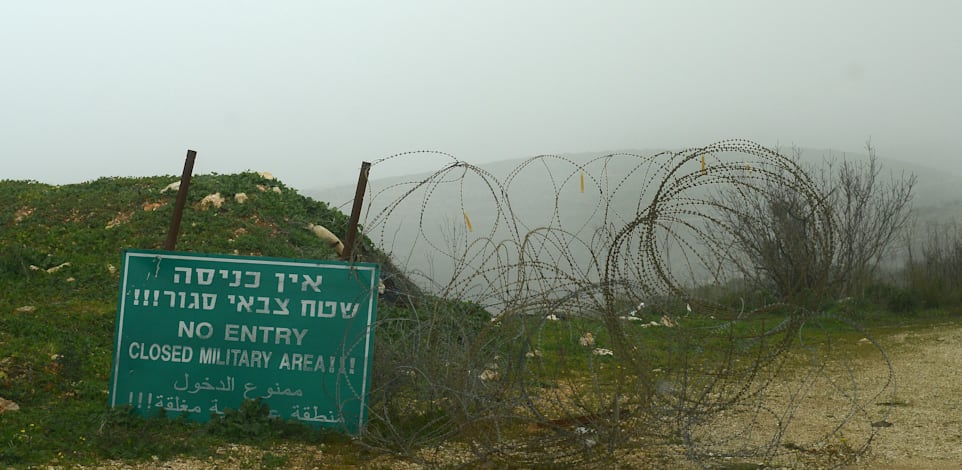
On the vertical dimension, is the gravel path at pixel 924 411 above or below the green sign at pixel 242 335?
below

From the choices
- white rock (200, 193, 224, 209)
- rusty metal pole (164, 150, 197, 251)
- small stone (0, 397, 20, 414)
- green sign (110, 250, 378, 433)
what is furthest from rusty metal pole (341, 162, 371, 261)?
white rock (200, 193, 224, 209)

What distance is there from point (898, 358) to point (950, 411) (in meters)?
4.73

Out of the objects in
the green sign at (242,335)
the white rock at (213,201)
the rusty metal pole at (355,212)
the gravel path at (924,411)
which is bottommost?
the gravel path at (924,411)

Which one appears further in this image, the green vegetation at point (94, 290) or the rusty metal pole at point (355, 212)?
the rusty metal pole at point (355, 212)

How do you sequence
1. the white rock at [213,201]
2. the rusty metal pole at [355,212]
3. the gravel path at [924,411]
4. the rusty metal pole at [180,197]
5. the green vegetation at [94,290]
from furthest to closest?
the white rock at [213,201] < the rusty metal pole at [180,197] < the rusty metal pole at [355,212] < the gravel path at [924,411] < the green vegetation at [94,290]

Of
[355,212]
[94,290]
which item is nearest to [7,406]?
[355,212]

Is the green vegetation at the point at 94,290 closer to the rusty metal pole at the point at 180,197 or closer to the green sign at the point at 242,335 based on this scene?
the green sign at the point at 242,335

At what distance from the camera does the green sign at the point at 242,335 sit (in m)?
6.65

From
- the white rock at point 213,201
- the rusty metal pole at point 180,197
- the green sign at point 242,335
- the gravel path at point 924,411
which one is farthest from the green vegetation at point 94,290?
the gravel path at point 924,411

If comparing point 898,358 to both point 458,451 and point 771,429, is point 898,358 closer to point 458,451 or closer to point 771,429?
point 771,429

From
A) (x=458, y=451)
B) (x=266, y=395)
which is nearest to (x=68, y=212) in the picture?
(x=266, y=395)

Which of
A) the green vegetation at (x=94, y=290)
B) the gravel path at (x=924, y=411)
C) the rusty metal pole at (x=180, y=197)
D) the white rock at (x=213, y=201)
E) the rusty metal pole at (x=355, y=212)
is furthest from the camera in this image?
the white rock at (x=213, y=201)

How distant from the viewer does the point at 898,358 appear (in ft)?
43.9

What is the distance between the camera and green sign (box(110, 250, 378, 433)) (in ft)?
21.8
